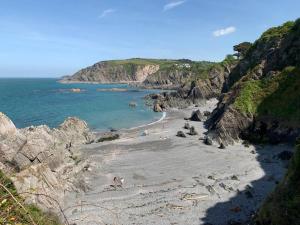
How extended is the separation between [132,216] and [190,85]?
3645 inches

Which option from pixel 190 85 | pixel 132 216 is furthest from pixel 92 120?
pixel 132 216

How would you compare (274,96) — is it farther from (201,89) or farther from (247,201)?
(201,89)

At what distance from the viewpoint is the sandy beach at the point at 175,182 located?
2625 centimetres

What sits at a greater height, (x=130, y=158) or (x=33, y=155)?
(x=33, y=155)

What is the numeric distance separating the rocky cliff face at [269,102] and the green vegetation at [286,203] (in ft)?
86.7

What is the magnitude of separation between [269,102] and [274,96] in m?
1.11

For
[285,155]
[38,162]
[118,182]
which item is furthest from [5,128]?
[285,155]

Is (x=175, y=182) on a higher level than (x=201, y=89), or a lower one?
lower

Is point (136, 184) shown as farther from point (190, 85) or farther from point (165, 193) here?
point (190, 85)

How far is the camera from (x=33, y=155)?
97.3 feet

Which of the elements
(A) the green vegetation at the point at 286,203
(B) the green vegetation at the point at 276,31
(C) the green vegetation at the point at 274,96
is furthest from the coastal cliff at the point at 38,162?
(B) the green vegetation at the point at 276,31

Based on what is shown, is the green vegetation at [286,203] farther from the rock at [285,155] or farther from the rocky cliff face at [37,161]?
the rock at [285,155]

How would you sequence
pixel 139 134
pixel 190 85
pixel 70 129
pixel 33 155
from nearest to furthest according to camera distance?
1. pixel 33 155
2. pixel 70 129
3. pixel 139 134
4. pixel 190 85

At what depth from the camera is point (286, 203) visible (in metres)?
17.0
